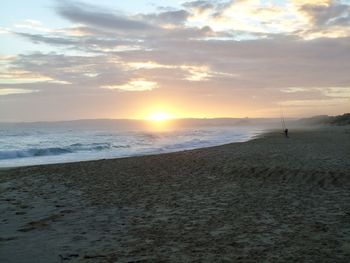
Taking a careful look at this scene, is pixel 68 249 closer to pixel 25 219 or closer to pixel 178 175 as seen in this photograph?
pixel 25 219

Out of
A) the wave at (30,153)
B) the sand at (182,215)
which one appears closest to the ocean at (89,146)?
the wave at (30,153)

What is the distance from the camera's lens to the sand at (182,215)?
20.5ft

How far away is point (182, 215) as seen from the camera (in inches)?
342

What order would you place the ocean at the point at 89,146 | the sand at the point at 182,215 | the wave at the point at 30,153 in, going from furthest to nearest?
1. the wave at the point at 30,153
2. the ocean at the point at 89,146
3. the sand at the point at 182,215

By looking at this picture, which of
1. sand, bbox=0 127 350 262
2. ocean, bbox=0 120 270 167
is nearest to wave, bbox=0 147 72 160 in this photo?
ocean, bbox=0 120 270 167

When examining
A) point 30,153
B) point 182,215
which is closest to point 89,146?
point 30,153

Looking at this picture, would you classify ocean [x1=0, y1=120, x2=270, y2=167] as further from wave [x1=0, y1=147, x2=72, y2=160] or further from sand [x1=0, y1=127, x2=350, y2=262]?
sand [x1=0, y1=127, x2=350, y2=262]

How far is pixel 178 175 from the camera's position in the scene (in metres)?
14.7

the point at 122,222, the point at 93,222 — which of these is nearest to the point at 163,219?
the point at 122,222

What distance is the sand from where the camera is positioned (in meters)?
6.23

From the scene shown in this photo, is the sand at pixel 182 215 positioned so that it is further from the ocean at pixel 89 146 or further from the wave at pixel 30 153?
the wave at pixel 30 153

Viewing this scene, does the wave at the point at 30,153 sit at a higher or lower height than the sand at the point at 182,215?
higher

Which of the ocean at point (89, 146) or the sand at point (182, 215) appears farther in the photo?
the ocean at point (89, 146)

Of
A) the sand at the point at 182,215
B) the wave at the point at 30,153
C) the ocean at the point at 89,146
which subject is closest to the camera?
the sand at the point at 182,215
